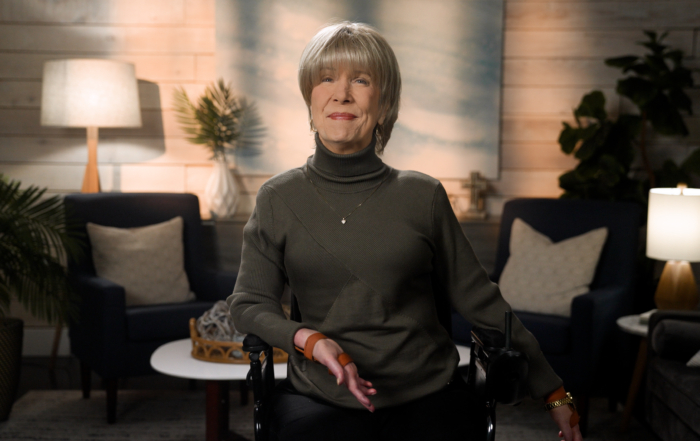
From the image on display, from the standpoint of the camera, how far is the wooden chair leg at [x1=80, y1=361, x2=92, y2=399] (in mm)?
2918

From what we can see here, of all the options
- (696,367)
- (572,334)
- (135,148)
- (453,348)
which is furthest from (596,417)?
(135,148)

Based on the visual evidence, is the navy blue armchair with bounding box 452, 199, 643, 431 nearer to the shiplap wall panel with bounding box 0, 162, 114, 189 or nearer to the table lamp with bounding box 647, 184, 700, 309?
the table lamp with bounding box 647, 184, 700, 309

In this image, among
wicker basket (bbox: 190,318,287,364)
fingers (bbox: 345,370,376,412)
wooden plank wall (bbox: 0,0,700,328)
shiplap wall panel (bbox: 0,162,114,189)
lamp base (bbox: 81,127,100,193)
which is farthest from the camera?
shiplap wall panel (bbox: 0,162,114,189)

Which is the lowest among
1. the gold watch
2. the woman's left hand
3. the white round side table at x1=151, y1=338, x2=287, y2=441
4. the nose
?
the white round side table at x1=151, y1=338, x2=287, y2=441

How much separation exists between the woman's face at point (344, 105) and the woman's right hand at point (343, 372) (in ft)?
1.24

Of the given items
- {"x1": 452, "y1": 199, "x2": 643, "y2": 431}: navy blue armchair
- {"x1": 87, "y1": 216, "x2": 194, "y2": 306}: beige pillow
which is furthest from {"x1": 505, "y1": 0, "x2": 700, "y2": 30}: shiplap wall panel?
{"x1": 87, "y1": 216, "x2": 194, "y2": 306}: beige pillow

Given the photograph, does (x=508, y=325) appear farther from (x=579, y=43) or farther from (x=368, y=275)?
(x=579, y=43)

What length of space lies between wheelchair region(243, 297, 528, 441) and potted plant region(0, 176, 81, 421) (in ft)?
5.28

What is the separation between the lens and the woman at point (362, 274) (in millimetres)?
1138

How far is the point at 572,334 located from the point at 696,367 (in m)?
0.50

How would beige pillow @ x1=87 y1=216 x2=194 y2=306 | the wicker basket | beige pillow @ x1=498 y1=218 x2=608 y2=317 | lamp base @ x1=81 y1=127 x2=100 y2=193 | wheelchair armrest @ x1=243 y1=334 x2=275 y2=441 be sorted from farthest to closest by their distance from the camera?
lamp base @ x1=81 y1=127 x2=100 y2=193
beige pillow @ x1=87 y1=216 x2=194 y2=306
beige pillow @ x1=498 y1=218 x2=608 y2=317
the wicker basket
wheelchair armrest @ x1=243 y1=334 x2=275 y2=441

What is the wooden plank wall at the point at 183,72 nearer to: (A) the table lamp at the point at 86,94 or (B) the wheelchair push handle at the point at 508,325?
(A) the table lamp at the point at 86,94

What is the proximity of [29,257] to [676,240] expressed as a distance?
2.58 metres

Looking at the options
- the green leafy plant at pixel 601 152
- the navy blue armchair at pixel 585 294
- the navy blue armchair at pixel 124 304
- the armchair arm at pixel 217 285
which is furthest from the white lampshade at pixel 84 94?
the green leafy plant at pixel 601 152
